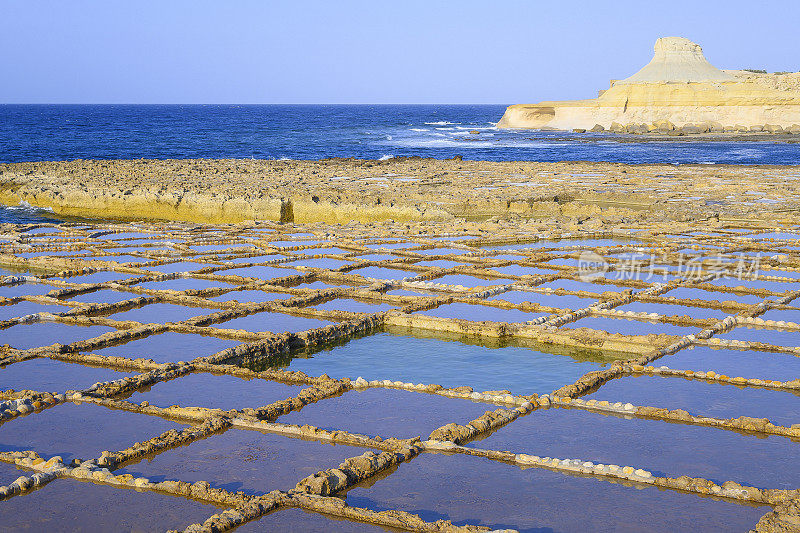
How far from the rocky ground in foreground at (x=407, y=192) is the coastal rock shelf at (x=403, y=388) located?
4.60m

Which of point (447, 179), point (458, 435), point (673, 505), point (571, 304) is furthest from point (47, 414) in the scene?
point (447, 179)

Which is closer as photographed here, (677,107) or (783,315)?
(783,315)

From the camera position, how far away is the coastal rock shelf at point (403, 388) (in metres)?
3.25

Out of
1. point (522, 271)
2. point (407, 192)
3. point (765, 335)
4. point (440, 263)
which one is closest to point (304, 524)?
point (765, 335)

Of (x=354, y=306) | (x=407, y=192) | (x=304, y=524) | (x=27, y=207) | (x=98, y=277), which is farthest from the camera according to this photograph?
(x=27, y=207)

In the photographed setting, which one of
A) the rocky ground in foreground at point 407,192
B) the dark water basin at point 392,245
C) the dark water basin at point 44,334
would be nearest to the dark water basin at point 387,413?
the dark water basin at point 44,334

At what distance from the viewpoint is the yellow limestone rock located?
193 ft

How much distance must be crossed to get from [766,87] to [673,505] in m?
66.0

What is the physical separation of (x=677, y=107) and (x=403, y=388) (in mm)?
63219

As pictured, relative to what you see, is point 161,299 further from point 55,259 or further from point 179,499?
point 179,499

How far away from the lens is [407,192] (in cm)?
1608

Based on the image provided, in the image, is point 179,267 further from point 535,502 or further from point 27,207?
point 27,207

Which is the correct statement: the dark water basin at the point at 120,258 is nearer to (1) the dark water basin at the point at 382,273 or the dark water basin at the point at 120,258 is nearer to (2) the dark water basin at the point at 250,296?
(2) the dark water basin at the point at 250,296

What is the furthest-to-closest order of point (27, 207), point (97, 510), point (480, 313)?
point (27, 207), point (480, 313), point (97, 510)
